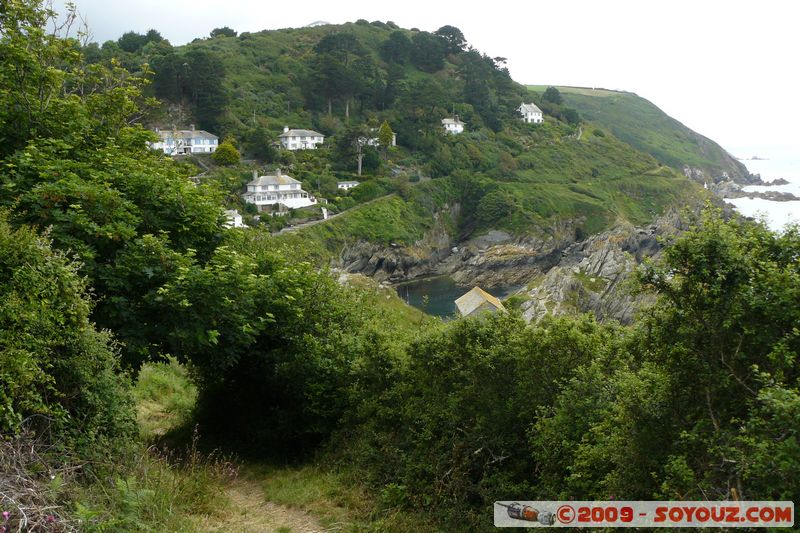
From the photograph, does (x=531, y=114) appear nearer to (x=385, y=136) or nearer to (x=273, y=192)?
(x=385, y=136)

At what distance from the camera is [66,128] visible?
41.7ft

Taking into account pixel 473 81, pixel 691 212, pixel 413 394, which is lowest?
pixel 413 394

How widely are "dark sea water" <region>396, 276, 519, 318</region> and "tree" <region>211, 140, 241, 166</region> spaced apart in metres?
24.3

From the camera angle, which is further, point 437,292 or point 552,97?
point 552,97

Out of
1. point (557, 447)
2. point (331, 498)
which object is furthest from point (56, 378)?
point (557, 447)

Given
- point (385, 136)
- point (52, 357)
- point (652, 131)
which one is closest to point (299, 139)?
point (385, 136)

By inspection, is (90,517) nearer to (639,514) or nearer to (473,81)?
(639,514)

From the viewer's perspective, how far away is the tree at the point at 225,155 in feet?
221

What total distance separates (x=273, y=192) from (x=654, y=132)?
129 m

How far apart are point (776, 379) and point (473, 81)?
361 feet

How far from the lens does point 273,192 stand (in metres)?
65.6

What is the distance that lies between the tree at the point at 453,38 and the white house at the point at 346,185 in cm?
6262

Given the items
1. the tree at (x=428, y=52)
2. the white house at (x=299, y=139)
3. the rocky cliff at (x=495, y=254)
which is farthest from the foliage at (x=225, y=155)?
the tree at (x=428, y=52)

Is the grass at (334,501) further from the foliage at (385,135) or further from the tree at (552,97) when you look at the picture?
the tree at (552,97)
